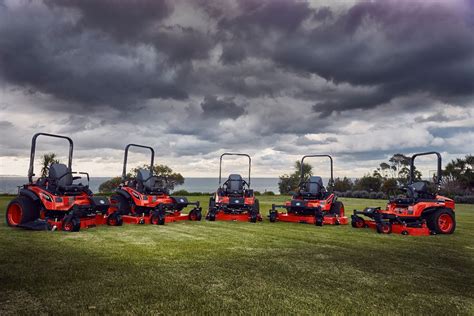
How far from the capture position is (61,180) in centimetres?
1064

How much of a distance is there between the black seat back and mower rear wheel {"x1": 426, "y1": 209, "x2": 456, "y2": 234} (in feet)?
35.4

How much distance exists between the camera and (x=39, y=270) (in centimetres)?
543

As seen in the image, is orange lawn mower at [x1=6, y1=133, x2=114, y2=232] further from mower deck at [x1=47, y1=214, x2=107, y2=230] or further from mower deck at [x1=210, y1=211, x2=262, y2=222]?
mower deck at [x1=210, y1=211, x2=262, y2=222]

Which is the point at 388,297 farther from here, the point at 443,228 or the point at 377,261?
the point at 443,228

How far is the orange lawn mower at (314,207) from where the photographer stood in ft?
42.6

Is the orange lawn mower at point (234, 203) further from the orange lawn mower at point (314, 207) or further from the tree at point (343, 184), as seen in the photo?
the tree at point (343, 184)

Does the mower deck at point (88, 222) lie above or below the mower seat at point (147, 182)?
below

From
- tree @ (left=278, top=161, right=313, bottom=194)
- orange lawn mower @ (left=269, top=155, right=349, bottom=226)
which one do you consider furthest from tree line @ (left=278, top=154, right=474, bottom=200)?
orange lawn mower @ (left=269, top=155, right=349, bottom=226)

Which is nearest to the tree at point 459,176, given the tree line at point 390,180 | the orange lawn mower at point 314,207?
the tree line at point 390,180

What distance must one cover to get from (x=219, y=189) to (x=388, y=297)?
10187mm

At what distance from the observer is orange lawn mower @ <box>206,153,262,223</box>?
13.6 m

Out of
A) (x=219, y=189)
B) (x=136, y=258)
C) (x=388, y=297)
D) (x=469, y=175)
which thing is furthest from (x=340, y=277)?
(x=469, y=175)

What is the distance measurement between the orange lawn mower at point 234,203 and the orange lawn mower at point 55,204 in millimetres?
4281

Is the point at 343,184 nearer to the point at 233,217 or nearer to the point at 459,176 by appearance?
the point at 459,176
